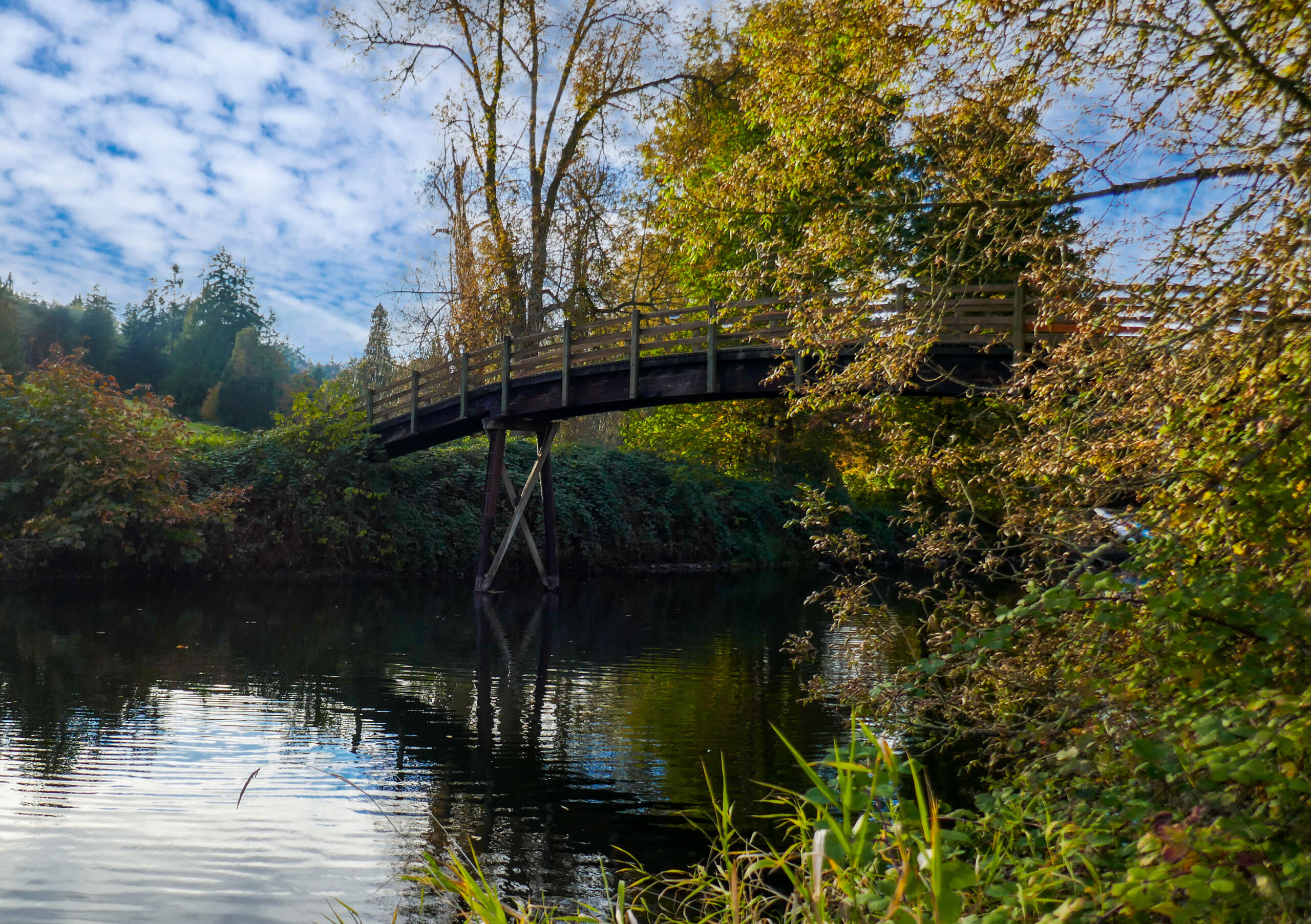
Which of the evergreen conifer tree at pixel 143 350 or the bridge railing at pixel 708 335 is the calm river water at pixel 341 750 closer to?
the bridge railing at pixel 708 335

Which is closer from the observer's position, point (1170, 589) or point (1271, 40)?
point (1170, 589)

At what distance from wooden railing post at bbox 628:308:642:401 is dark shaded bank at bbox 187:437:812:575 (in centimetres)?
749

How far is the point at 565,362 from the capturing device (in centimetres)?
1614

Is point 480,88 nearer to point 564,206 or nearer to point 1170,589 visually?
point 564,206

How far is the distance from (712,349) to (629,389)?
2.13m

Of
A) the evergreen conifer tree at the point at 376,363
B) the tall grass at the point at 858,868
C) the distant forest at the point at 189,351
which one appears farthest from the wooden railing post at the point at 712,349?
the distant forest at the point at 189,351

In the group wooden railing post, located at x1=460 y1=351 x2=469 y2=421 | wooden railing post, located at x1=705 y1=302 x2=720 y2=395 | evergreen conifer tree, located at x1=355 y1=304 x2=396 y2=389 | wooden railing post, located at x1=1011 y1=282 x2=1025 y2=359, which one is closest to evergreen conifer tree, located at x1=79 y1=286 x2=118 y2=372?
evergreen conifer tree, located at x1=355 y1=304 x2=396 y2=389

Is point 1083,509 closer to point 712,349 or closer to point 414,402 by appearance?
point 712,349

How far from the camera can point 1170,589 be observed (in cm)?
361

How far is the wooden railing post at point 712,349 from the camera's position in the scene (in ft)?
43.2

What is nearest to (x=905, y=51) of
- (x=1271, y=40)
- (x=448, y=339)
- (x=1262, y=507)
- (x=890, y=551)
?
(x=1271, y=40)

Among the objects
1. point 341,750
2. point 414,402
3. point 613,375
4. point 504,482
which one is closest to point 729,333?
point 613,375

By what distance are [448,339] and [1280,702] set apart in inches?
893

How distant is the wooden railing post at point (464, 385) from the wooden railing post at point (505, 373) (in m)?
0.98
